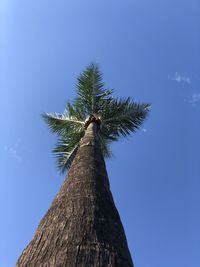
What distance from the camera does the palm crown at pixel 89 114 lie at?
11281 millimetres

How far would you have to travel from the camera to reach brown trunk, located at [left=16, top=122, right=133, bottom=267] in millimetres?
2656

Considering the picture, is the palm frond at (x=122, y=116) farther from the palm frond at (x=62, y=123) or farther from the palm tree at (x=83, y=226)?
the palm tree at (x=83, y=226)

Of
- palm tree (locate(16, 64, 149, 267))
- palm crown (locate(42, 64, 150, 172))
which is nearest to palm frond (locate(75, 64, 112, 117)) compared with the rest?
palm crown (locate(42, 64, 150, 172))

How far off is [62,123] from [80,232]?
9192 millimetres

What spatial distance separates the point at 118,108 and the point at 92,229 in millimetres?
8477

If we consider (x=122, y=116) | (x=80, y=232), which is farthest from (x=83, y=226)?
(x=122, y=116)

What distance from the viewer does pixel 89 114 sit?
1128cm

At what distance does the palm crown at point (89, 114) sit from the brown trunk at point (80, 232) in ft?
22.8

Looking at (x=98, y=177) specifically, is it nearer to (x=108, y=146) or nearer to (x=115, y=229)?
(x=115, y=229)

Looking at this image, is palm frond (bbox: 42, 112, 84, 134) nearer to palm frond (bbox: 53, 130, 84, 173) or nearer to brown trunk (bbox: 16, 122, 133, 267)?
palm frond (bbox: 53, 130, 84, 173)

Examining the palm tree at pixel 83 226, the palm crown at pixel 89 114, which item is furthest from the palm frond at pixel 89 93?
the palm tree at pixel 83 226

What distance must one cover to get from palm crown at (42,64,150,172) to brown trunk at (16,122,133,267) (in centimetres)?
694

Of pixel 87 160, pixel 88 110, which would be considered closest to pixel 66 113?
pixel 88 110

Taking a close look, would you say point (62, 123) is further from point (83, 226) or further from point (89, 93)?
point (83, 226)
